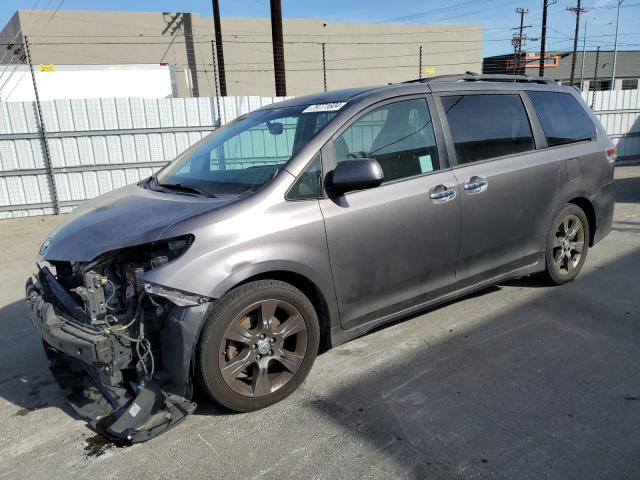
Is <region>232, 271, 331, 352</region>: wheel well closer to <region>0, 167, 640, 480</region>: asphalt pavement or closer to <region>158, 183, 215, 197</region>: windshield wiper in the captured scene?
<region>0, 167, 640, 480</region>: asphalt pavement

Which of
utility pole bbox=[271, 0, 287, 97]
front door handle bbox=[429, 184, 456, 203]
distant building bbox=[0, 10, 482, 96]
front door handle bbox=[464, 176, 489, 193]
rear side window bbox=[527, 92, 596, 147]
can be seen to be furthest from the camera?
distant building bbox=[0, 10, 482, 96]

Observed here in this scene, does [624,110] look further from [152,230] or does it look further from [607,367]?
[152,230]

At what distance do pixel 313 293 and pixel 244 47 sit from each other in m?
34.2

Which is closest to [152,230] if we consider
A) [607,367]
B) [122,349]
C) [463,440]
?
[122,349]

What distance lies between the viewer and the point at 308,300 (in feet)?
10.2

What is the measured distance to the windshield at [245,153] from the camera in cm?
328

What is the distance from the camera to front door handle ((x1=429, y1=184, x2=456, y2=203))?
356cm

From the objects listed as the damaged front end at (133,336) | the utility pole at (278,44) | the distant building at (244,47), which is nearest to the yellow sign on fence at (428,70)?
the distant building at (244,47)

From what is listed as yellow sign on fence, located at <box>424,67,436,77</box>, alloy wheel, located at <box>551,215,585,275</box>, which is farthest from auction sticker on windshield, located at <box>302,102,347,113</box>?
yellow sign on fence, located at <box>424,67,436,77</box>

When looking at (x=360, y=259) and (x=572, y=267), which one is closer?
(x=360, y=259)

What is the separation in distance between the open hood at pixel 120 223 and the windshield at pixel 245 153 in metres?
0.22

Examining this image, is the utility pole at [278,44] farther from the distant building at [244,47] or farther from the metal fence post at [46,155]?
the distant building at [244,47]

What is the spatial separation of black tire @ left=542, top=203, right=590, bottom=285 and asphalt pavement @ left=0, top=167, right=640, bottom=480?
1.62 feet

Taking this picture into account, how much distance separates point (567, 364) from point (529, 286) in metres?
1.59
